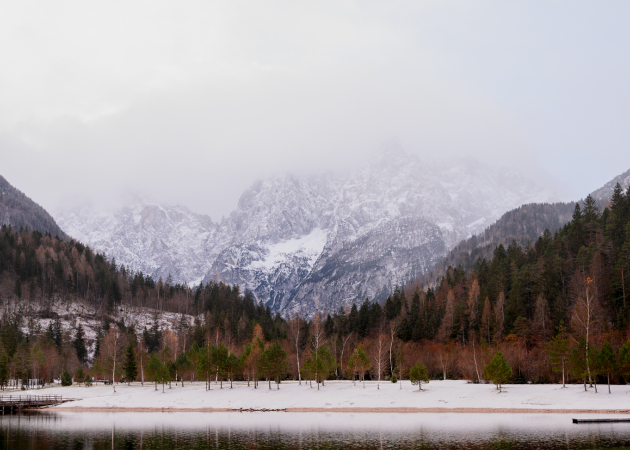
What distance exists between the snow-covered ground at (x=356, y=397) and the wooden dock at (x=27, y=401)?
14.6 feet

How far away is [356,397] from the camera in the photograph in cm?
10112

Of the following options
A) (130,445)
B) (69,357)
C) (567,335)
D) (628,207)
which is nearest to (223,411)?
(130,445)

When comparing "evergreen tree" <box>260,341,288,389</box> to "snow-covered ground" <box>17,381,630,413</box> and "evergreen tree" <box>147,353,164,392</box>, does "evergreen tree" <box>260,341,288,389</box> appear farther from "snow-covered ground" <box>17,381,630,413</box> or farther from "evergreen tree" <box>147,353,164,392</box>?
"evergreen tree" <box>147,353,164,392</box>

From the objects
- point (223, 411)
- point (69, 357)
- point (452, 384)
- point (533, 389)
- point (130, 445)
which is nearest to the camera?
point (130, 445)

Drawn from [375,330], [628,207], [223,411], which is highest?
[628,207]

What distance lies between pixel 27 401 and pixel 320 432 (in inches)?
3148

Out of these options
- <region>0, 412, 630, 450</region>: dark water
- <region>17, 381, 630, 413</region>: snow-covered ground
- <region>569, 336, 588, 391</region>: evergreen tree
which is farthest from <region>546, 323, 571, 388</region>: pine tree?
<region>0, 412, 630, 450</region>: dark water

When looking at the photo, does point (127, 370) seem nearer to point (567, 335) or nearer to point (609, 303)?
point (567, 335)

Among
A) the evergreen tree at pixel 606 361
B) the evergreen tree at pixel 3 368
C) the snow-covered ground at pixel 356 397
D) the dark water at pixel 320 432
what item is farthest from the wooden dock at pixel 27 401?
the evergreen tree at pixel 606 361

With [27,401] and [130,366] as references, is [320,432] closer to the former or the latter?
[27,401]

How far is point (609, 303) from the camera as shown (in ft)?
377

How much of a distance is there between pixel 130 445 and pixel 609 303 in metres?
101

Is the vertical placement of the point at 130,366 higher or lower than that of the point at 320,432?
higher

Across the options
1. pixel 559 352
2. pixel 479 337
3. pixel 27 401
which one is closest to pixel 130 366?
pixel 27 401
